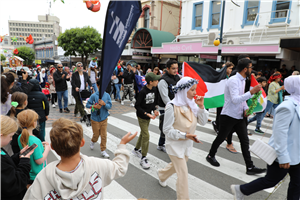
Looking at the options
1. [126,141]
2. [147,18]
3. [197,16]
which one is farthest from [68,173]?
[147,18]

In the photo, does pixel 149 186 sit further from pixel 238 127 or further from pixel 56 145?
pixel 56 145

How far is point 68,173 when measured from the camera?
139 cm

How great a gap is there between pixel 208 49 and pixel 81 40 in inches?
952

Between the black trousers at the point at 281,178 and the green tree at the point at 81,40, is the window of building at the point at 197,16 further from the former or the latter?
the green tree at the point at 81,40

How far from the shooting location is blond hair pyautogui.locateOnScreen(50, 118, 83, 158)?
1420 millimetres

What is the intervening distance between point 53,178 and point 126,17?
165cm

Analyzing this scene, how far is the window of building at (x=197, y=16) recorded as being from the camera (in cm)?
1817

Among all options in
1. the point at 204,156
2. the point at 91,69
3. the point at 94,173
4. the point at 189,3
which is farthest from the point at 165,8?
the point at 94,173

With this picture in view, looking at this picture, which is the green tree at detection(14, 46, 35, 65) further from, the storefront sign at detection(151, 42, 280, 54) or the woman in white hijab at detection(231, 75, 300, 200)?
the woman in white hijab at detection(231, 75, 300, 200)

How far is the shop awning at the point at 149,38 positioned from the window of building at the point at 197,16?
142 inches

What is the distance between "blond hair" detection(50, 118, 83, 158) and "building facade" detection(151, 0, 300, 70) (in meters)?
12.6

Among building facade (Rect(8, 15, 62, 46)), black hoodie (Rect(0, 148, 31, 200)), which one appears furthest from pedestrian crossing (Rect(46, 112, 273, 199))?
building facade (Rect(8, 15, 62, 46))

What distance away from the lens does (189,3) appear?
18703 mm

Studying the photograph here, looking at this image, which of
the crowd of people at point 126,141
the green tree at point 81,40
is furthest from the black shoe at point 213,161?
the green tree at point 81,40
